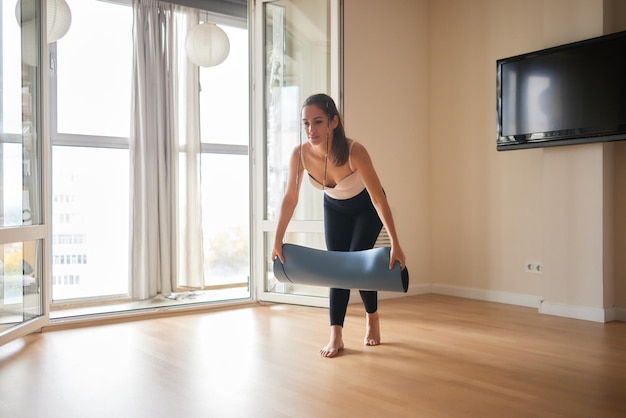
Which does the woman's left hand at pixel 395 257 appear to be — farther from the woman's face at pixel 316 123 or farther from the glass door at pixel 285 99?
the glass door at pixel 285 99

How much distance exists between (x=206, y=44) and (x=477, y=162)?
2436 mm

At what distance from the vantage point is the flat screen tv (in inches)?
147

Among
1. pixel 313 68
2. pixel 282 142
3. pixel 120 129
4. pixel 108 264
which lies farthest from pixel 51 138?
pixel 313 68

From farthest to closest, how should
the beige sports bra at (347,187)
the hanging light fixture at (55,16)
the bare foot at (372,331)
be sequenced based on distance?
1. the hanging light fixture at (55,16)
2. the bare foot at (372,331)
3. the beige sports bra at (347,187)

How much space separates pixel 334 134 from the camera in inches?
112

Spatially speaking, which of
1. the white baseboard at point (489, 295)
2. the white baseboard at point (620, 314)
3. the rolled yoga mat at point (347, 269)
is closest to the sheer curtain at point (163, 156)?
the white baseboard at point (489, 295)

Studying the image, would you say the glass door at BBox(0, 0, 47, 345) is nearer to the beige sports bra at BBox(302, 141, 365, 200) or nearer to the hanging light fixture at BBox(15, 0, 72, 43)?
the hanging light fixture at BBox(15, 0, 72, 43)

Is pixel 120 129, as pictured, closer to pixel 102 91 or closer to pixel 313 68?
pixel 102 91

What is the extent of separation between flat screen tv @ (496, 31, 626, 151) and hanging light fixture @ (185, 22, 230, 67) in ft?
7.24

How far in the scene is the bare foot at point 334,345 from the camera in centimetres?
294

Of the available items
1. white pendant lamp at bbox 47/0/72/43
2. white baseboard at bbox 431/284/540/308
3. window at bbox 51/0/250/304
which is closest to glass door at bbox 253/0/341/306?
window at bbox 51/0/250/304

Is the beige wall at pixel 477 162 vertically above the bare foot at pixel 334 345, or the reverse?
the beige wall at pixel 477 162

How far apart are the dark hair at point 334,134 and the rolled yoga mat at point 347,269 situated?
0.48 meters

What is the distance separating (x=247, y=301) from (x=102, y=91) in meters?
2.26
